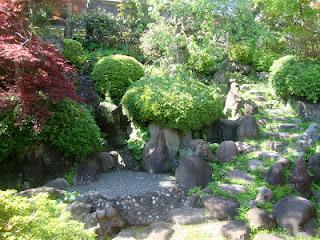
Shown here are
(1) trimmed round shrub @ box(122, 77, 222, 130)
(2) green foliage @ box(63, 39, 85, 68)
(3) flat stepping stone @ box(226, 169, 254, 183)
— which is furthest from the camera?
(2) green foliage @ box(63, 39, 85, 68)

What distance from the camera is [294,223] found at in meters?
5.32

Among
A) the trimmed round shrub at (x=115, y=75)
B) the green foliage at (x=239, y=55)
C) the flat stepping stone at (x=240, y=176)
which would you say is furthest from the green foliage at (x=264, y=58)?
the flat stepping stone at (x=240, y=176)

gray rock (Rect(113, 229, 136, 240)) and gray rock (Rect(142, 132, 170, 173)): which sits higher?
gray rock (Rect(142, 132, 170, 173))

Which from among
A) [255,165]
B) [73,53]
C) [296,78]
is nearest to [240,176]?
[255,165]

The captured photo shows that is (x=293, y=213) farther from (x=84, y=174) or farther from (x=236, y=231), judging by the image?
(x=84, y=174)

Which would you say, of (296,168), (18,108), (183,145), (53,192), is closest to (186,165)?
(183,145)

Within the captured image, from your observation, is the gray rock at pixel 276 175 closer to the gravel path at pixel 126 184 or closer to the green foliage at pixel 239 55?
the gravel path at pixel 126 184

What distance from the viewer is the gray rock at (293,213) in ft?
17.4

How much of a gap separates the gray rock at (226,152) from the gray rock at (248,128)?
2.44 feet

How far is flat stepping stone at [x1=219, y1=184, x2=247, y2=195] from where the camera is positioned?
20.3 feet

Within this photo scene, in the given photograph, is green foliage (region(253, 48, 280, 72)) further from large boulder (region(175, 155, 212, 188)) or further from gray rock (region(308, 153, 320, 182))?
large boulder (region(175, 155, 212, 188))

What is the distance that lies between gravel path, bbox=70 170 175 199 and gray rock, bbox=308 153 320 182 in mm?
2400

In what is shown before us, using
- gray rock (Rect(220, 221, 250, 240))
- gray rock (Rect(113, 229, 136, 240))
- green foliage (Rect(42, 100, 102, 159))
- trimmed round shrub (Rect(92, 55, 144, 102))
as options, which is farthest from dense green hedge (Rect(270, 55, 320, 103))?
gray rock (Rect(113, 229, 136, 240))

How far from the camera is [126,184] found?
673 cm
